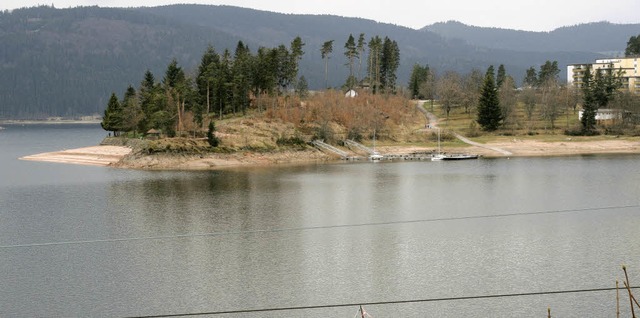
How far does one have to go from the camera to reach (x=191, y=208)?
50.2 metres

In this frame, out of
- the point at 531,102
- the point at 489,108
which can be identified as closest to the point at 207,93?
the point at 489,108

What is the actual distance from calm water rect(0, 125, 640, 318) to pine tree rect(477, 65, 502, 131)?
41.0 meters

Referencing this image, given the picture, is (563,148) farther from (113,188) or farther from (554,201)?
(113,188)

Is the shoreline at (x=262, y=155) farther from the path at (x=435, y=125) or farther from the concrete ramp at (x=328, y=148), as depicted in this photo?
the concrete ramp at (x=328, y=148)

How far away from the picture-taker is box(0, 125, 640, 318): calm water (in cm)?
2688

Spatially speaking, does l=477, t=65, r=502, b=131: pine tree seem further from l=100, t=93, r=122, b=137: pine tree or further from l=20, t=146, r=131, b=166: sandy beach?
l=100, t=93, r=122, b=137: pine tree

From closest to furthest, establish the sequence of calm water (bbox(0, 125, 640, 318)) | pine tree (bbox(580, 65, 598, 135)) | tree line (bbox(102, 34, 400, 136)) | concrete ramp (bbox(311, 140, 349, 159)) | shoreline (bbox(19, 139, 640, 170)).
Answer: calm water (bbox(0, 125, 640, 318))
shoreline (bbox(19, 139, 640, 170))
tree line (bbox(102, 34, 400, 136))
concrete ramp (bbox(311, 140, 349, 159))
pine tree (bbox(580, 65, 598, 135))

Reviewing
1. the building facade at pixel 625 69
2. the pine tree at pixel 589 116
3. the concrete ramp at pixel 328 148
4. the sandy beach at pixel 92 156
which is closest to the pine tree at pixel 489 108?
the pine tree at pixel 589 116

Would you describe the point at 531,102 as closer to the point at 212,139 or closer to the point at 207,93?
the point at 207,93

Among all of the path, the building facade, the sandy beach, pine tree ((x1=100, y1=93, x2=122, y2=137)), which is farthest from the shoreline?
the building facade

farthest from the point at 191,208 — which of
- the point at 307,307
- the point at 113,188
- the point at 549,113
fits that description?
the point at 549,113

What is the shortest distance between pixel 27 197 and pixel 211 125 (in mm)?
30460

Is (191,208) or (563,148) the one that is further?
(563,148)

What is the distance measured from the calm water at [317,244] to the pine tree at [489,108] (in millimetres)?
41001
